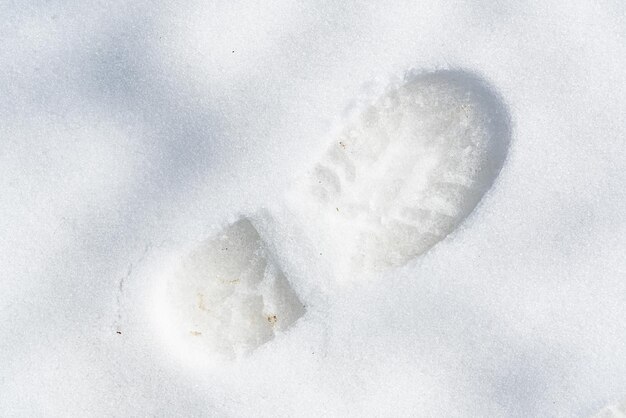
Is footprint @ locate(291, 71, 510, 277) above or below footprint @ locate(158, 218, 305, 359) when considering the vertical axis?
above

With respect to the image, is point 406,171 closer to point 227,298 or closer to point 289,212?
point 289,212

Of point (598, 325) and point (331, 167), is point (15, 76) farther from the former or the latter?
point (598, 325)

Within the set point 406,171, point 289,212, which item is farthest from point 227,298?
point 406,171

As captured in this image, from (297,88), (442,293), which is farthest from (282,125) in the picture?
(442,293)

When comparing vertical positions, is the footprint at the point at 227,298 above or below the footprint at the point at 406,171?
below
